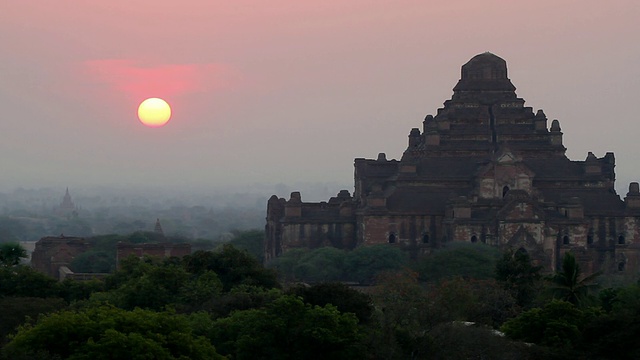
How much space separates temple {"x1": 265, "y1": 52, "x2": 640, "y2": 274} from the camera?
100438mm

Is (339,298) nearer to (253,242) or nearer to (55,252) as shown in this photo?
(55,252)

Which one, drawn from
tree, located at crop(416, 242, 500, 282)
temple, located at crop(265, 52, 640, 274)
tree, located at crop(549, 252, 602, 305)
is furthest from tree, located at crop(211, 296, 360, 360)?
temple, located at crop(265, 52, 640, 274)

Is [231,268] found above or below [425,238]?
below

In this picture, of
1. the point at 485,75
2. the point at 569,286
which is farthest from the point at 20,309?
the point at 485,75

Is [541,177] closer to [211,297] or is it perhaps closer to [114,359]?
[211,297]

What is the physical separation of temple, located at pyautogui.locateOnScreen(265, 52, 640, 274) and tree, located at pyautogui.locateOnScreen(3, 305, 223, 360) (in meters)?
52.4

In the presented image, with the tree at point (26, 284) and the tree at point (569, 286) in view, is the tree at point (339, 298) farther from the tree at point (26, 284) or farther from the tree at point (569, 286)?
the tree at point (26, 284)

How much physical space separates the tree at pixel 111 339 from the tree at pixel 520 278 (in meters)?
25.2

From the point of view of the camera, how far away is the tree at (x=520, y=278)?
69525 mm

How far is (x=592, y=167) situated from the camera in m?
107

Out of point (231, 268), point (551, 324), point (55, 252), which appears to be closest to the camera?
point (551, 324)

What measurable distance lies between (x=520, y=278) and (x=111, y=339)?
30.4 metres

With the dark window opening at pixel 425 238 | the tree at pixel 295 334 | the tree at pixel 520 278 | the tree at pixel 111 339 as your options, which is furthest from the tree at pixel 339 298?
the dark window opening at pixel 425 238

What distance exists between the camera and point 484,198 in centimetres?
10306
